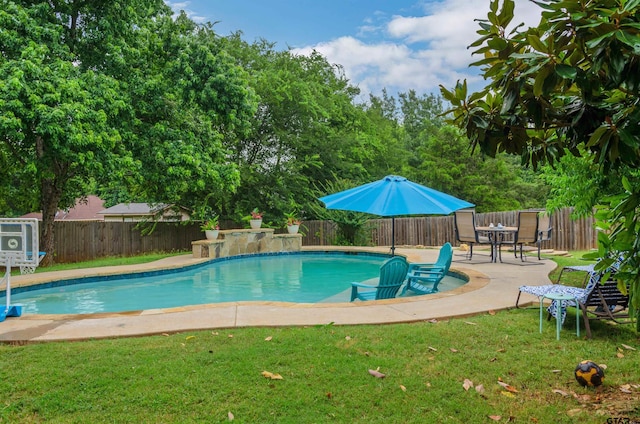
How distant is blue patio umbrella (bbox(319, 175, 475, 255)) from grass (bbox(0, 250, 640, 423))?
133 inches

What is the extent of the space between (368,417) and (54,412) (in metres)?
1.80

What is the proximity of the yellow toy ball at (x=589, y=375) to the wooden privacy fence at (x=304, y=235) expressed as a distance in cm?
1141

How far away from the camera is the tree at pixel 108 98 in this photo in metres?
9.07

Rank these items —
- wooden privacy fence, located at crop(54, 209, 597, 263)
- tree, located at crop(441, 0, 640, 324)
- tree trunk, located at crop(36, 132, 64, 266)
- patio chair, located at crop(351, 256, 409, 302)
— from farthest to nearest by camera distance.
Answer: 1. wooden privacy fence, located at crop(54, 209, 597, 263)
2. tree trunk, located at crop(36, 132, 64, 266)
3. patio chair, located at crop(351, 256, 409, 302)
4. tree, located at crop(441, 0, 640, 324)

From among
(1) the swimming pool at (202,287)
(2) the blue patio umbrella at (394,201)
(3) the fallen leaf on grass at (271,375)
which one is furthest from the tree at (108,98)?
(3) the fallen leaf on grass at (271,375)

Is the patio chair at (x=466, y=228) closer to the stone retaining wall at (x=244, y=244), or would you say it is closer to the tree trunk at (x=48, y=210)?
the stone retaining wall at (x=244, y=244)

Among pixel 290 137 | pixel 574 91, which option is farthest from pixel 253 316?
pixel 290 137

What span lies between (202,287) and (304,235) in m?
7.74

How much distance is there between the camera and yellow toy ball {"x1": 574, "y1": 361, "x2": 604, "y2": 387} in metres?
2.87

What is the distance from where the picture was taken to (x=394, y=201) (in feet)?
24.3

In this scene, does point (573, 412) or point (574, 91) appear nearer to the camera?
point (574, 91)

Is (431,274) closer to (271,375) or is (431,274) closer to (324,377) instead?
(324,377)

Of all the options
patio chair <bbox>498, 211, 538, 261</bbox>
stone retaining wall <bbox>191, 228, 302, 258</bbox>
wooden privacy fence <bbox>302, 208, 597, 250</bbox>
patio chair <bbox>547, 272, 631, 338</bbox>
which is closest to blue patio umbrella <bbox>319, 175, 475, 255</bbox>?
patio chair <bbox>498, 211, 538, 261</bbox>

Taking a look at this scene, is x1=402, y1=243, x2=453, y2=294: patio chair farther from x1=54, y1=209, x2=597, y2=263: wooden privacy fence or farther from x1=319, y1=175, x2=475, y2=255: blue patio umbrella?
x1=54, y1=209, x2=597, y2=263: wooden privacy fence
